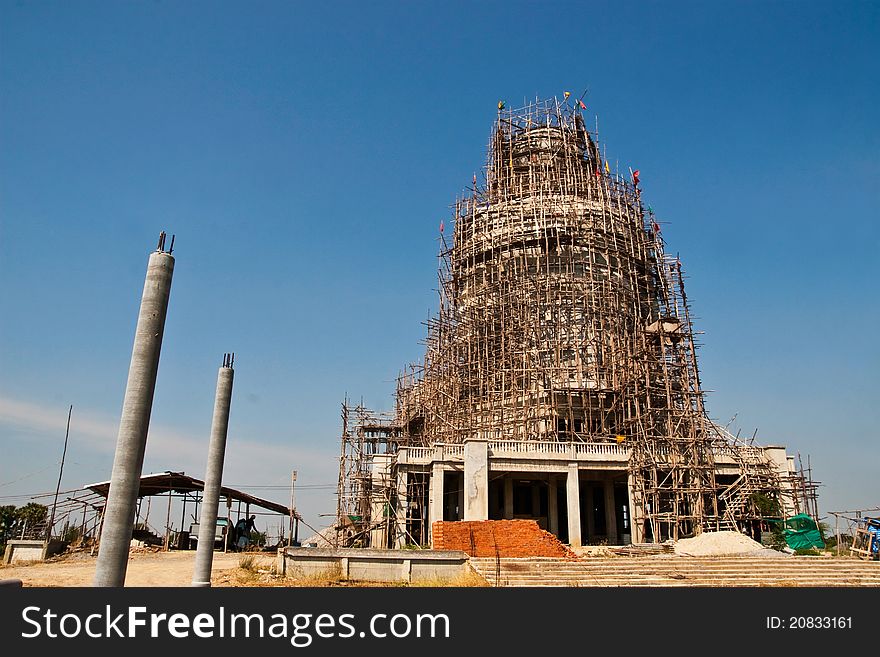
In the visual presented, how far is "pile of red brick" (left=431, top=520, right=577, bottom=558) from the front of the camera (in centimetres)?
2350

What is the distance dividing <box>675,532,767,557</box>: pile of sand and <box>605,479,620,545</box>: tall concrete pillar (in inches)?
356

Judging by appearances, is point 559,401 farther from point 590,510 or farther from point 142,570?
point 142,570

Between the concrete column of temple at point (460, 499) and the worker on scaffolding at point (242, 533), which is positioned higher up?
the concrete column of temple at point (460, 499)

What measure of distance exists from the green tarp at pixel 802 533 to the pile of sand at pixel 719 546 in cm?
425

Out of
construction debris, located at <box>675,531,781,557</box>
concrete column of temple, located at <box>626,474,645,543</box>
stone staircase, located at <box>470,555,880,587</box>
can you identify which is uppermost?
concrete column of temple, located at <box>626,474,645,543</box>

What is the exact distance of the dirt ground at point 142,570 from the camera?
68.8 ft

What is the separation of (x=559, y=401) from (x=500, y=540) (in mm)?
13906

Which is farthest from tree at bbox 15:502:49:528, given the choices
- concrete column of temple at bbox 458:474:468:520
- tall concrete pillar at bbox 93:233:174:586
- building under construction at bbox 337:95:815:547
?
tall concrete pillar at bbox 93:233:174:586

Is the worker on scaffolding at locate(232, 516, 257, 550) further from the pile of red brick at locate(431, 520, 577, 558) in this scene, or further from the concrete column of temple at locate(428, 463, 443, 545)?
the pile of red brick at locate(431, 520, 577, 558)

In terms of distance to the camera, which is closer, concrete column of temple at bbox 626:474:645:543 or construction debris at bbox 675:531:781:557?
construction debris at bbox 675:531:781:557

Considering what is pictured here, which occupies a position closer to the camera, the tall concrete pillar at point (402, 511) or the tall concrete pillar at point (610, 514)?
the tall concrete pillar at point (402, 511)

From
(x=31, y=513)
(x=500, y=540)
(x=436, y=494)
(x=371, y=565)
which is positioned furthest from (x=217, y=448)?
(x=31, y=513)
